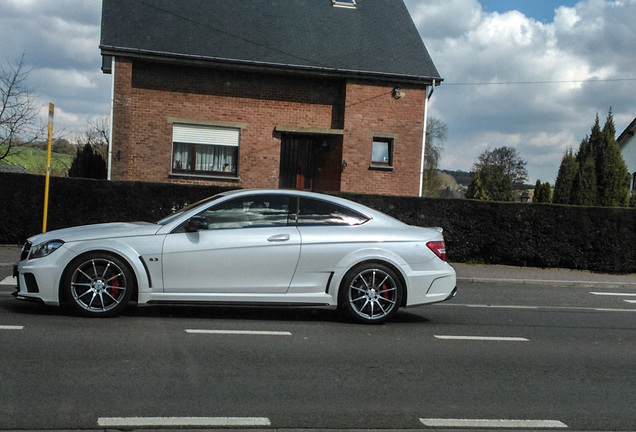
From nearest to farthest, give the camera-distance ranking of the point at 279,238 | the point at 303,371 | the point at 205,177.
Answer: the point at 303,371
the point at 279,238
the point at 205,177

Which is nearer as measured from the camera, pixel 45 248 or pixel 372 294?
pixel 45 248

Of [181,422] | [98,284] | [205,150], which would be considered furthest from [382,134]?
[181,422]

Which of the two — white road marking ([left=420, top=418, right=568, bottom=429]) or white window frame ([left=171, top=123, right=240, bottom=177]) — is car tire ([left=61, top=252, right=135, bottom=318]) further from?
white window frame ([left=171, top=123, right=240, bottom=177])

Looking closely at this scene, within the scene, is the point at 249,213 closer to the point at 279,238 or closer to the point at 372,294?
the point at 279,238

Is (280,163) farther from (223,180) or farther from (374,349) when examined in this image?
(374,349)

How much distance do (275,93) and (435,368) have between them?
1645cm

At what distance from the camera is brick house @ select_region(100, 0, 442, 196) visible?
68.0 ft

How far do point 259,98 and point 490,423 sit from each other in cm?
1783

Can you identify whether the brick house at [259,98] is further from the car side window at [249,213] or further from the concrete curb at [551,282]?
the car side window at [249,213]

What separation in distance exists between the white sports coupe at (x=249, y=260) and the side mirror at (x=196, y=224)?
1cm

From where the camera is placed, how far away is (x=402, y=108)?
72.9 ft

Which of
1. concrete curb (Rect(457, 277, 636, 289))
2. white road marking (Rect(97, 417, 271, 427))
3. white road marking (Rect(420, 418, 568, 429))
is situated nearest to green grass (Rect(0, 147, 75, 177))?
concrete curb (Rect(457, 277, 636, 289))

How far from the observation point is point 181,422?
14.8 ft

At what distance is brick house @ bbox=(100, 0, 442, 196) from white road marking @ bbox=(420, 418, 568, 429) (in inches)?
665
